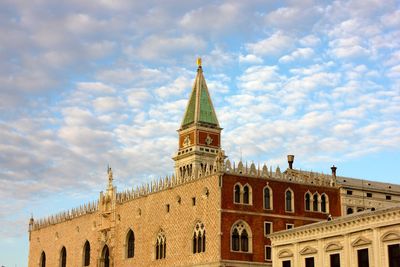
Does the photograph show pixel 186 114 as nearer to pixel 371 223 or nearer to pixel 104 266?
pixel 104 266

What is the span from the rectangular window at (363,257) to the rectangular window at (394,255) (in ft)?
7.56

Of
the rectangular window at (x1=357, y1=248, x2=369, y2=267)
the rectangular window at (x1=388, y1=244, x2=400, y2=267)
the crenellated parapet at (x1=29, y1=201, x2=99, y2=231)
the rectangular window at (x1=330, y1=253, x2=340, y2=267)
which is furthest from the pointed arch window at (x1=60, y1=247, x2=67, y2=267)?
the rectangular window at (x1=388, y1=244, x2=400, y2=267)

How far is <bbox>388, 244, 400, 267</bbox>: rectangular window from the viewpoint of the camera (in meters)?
45.3

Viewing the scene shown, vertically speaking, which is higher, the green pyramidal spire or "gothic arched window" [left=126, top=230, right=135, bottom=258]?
the green pyramidal spire

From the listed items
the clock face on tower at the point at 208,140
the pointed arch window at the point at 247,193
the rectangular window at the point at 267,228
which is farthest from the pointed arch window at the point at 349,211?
the clock face on tower at the point at 208,140

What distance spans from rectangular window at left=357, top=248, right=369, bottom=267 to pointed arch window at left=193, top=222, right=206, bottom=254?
1910cm

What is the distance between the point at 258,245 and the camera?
63.8 meters

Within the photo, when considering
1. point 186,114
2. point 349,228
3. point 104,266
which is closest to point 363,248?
point 349,228

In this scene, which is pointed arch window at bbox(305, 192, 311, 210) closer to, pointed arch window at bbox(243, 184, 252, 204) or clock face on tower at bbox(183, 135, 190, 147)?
pointed arch window at bbox(243, 184, 252, 204)

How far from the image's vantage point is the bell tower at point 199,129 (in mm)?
103256

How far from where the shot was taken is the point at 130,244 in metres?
77.4

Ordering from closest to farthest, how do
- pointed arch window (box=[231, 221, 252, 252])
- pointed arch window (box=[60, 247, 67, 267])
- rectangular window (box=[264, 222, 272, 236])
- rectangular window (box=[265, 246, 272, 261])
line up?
pointed arch window (box=[231, 221, 252, 252])
rectangular window (box=[265, 246, 272, 261])
rectangular window (box=[264, 222, 272, 236])
pointed arch window (box=[60, 247, 67, 267])

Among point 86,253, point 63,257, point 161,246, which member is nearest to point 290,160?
point 161,246

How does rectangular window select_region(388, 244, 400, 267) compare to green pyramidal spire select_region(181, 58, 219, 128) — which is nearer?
rectangular window select_region(388, 244, 400, 267)
